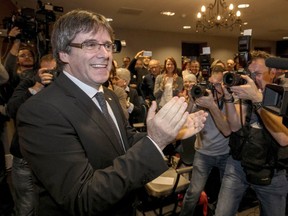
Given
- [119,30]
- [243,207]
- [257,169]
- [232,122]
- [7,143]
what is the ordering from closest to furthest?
[257,169], [232,122], [243,207], [7,143], [119,30]

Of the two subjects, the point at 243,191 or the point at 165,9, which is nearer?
the point at 243,191

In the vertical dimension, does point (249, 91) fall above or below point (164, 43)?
below

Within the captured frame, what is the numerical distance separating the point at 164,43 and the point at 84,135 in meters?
9.12

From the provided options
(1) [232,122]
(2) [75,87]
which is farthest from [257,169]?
(2) [75,87]

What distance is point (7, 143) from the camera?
11.2 ft

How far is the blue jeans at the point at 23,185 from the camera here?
199cm

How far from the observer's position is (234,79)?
1.55m

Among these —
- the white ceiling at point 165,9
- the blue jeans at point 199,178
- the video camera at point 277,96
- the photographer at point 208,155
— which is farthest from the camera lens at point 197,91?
the white ceiling at point 165,9

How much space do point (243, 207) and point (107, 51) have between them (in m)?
2.36

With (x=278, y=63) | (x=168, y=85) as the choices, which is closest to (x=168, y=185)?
(x=278, y=63)

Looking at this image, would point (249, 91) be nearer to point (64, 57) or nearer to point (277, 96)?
point (277, 96)

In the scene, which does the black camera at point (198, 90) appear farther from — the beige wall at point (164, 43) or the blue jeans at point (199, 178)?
the beige wall at point (164, 43)

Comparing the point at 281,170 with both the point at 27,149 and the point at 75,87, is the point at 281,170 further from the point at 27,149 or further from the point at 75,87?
the point at 27,149

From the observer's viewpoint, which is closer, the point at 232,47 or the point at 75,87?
the point at 75,87
